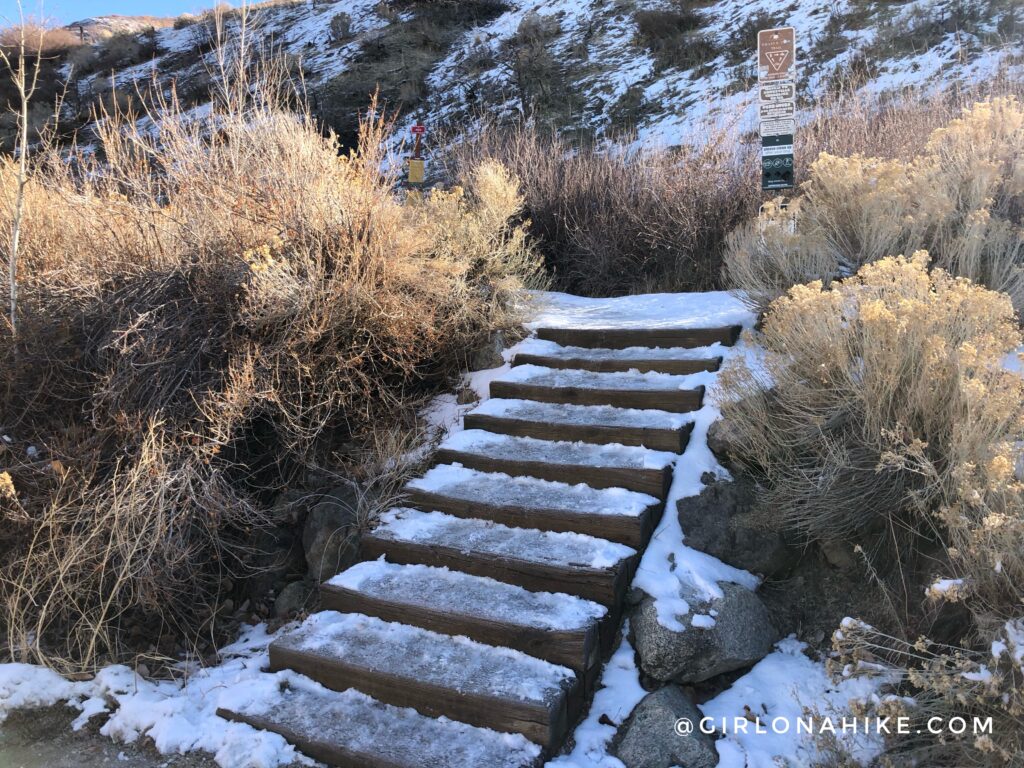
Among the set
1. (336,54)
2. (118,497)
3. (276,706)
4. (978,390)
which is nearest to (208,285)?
(118,497)

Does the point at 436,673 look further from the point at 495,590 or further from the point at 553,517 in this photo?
the point at 553,517

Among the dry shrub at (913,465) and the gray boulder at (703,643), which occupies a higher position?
the dry shrub at (913,465)

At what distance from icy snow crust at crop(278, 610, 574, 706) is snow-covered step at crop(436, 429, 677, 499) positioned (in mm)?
1134

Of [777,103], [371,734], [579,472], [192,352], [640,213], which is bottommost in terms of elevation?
[371,734]

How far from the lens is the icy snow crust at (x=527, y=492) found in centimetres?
350

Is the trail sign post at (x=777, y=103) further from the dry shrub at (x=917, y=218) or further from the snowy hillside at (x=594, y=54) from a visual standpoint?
the snowy hillside at (x=594, y=54)

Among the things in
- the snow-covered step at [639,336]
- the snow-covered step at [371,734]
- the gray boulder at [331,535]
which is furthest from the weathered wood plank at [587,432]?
the snow-covered step at [371,734]

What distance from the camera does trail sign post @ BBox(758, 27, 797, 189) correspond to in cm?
533

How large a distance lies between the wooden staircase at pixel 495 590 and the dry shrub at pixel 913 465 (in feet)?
2.19

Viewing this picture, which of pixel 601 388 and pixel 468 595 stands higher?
pixel 601 388

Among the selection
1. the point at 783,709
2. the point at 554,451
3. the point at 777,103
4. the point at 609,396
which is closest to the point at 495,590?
the point at 554,451

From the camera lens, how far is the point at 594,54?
17.9m

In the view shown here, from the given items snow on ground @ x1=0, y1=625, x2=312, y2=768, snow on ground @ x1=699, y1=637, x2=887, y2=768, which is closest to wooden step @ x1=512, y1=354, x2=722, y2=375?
snow on ground @ x1=699, y1=637, x2=887, y2=768

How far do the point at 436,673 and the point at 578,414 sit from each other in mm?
1950
